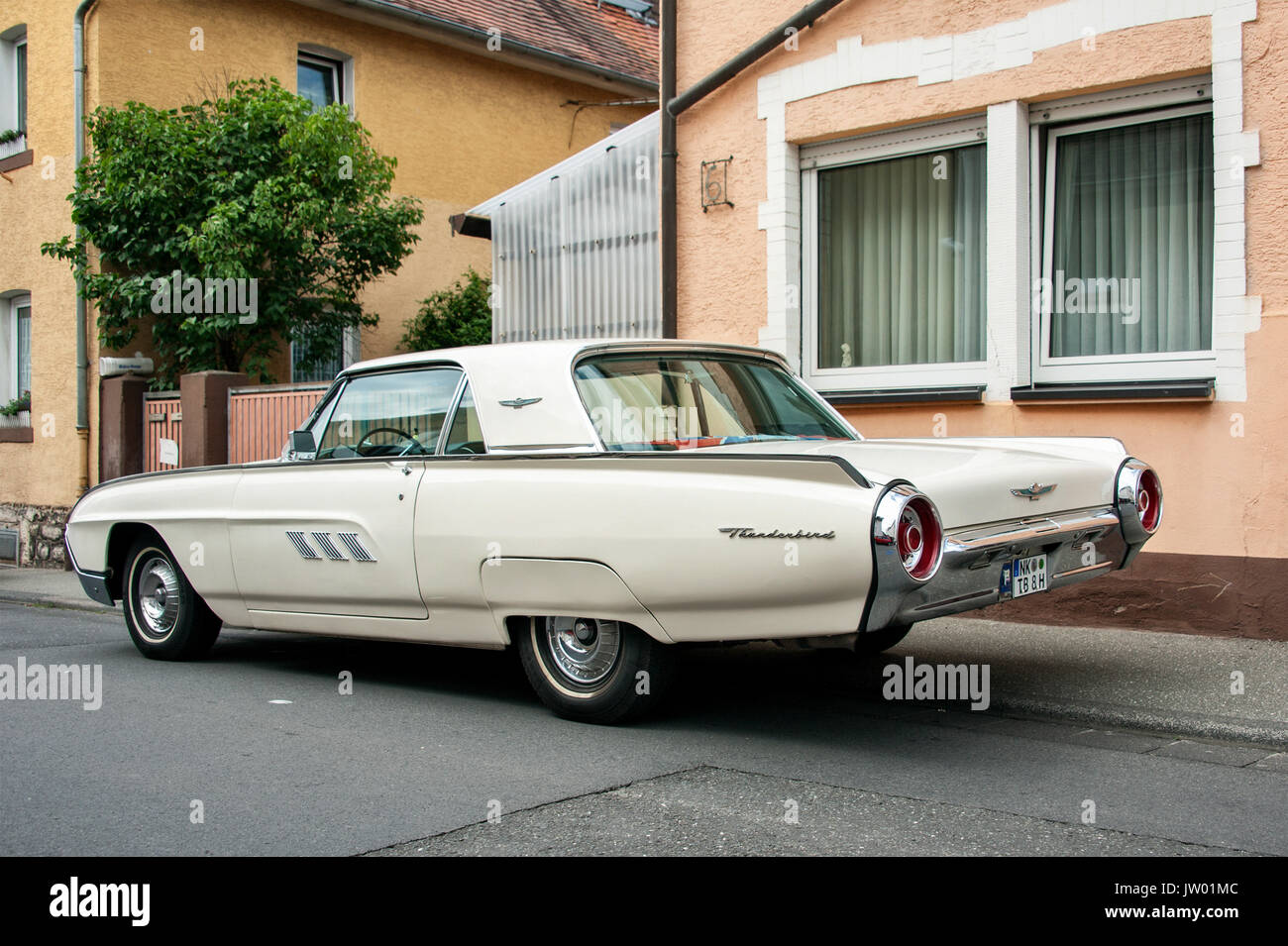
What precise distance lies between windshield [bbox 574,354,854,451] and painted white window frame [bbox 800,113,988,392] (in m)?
3.00

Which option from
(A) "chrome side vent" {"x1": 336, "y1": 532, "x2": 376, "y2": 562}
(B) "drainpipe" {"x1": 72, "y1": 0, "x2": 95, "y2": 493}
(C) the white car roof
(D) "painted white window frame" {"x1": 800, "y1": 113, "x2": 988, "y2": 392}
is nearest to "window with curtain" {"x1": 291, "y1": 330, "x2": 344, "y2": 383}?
(B) "drainpipe" {"x1": 72, "y1": 0, "x2": 95, "y2": 493}

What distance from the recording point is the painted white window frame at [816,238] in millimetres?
9406

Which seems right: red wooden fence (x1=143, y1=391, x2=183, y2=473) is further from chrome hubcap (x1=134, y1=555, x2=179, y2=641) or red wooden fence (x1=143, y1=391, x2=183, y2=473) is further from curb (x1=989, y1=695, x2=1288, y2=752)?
curb (x1=989, y1=695, x2=1288, y2=752)

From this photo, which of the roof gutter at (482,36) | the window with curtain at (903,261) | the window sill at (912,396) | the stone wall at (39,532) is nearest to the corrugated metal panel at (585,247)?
the window with curtain at (903,261)

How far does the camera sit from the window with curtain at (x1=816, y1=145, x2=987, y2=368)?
9.57m

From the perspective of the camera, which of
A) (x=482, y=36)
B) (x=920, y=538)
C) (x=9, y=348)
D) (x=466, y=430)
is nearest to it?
(x=920, y=538)

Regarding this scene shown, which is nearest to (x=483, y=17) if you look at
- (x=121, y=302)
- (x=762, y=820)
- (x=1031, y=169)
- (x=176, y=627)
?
(x=121, y=302)

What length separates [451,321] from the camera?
16.8 metres

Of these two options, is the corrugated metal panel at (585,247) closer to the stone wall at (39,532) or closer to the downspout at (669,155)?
the downspout at (669,155)

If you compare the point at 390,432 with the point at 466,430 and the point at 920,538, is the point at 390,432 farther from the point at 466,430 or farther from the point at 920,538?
the point at 920,538

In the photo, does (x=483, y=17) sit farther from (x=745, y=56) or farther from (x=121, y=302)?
(x=745, y=56)

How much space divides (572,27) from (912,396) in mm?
12170

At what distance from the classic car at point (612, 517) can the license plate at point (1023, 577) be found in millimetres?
16

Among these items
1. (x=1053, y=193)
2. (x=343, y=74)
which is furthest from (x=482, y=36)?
(x=1053, y=193)
